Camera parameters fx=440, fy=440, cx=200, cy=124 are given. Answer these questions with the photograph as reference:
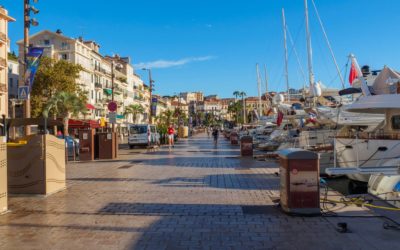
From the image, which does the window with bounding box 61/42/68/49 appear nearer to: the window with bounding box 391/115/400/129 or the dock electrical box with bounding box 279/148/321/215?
the window with bounding box 391/115/400/129

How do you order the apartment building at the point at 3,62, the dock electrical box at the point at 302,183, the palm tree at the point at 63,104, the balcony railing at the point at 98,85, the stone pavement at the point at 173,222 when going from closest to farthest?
the stone pavement at the point at 173,222 < the dock electrical box at the point at 302,183 < the palm tree at the point at 63,104 < the apartment building at the point at 3,62 < the balcony railing at the point at 98,85

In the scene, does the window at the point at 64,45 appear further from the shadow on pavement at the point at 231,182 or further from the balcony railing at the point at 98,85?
the shadow on pavement at the point at 231,182

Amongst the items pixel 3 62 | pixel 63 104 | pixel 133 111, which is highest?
pixel 3 62

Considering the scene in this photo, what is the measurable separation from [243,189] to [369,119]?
11347 mm

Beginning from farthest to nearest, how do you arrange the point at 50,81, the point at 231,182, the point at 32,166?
the point at 50,81
the point at 231,182
the point at 32,166

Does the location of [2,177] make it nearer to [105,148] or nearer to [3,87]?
[105,148]

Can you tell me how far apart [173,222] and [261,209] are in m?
2.08

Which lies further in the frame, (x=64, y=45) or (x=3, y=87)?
(x=64, y=45)

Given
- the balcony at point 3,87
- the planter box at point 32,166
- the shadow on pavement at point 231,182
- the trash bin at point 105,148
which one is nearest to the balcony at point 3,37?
the balcony at point 3,87

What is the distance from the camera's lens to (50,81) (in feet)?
185

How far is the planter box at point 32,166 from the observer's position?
1066cm

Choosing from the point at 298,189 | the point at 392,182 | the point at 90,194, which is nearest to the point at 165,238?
the point at 298,189

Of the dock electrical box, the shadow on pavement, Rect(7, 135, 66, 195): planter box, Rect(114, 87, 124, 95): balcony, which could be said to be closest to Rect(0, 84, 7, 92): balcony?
Rect(114, 87, 124, 95): balcony

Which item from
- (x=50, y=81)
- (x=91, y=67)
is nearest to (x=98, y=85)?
(x=91, y=67)
